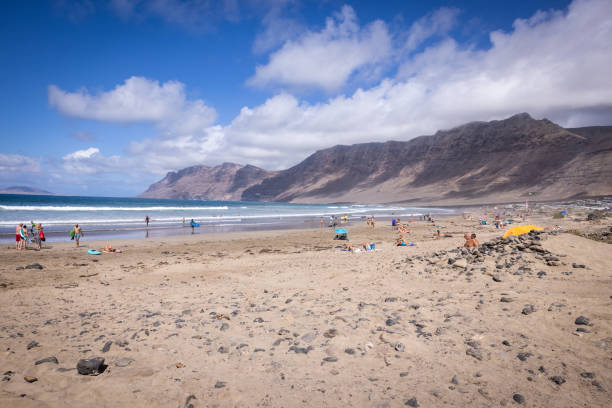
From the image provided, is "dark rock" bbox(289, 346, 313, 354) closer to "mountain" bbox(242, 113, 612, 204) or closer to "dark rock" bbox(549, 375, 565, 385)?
"dark rock" bbox(549, 375, 565, 385)

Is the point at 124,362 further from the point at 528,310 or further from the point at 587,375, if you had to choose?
the point at 528,310

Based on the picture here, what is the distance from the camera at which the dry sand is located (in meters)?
3.13

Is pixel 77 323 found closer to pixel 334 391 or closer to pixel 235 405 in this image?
pixel 235 405

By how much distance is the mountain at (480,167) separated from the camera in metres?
83.2

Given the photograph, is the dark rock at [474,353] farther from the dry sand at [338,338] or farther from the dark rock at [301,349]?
the dark rock at [301,349]

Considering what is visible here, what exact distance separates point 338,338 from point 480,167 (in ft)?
436

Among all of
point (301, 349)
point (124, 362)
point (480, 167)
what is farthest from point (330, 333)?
point (480, 167)

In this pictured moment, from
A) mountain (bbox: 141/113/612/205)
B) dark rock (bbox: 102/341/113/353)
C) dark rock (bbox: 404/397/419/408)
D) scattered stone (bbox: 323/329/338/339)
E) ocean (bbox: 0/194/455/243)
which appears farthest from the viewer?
mountain (bbox: 141/113/612/205)

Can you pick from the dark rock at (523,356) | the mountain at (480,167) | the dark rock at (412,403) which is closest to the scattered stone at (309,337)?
the dark rock at (412,403)

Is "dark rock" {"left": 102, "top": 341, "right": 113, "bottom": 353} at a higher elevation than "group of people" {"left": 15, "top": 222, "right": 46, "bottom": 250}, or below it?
below

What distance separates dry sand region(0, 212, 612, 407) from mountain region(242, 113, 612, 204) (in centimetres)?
8826

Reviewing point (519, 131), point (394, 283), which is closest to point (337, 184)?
point (519, 131)

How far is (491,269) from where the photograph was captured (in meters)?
6.72

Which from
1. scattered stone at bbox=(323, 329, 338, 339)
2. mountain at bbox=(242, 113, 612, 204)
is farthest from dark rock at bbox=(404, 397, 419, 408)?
mountain at bbox=(242, 113, 612, 204)
